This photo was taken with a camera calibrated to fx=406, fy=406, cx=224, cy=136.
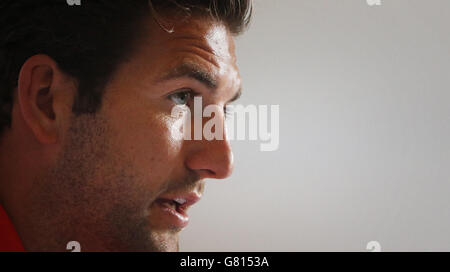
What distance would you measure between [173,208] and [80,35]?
458 millimetres

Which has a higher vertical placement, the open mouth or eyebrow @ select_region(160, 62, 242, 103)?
eyebrow @ select_region(160, 62, 242, 103)

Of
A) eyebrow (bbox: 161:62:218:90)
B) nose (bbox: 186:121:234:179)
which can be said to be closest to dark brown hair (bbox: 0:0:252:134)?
eyebrow (bbox: 161:62:218:90)

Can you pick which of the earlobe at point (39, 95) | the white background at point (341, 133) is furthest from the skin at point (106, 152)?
the white background at point (341, 133)

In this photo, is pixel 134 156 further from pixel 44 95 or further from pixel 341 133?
pixel 341 133

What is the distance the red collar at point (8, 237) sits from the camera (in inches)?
36.4

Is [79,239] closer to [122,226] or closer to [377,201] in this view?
[122,226]

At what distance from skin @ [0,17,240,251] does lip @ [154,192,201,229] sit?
0.01 meters

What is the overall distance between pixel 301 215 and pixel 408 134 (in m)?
0.39

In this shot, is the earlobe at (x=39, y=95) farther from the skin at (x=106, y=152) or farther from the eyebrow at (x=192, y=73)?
the eyebrow at (x=192, y=73)

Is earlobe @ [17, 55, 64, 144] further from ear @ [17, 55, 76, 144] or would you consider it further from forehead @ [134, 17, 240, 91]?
forehead @ [134, 17, 240, 91]

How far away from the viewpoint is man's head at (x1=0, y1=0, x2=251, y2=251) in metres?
0.92

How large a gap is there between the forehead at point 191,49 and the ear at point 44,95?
0.64 ft

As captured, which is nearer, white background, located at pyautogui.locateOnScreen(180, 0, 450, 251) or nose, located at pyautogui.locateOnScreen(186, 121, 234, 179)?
nose, located at pyautogui.locateOnScreen(186, 121, 234, 179)
